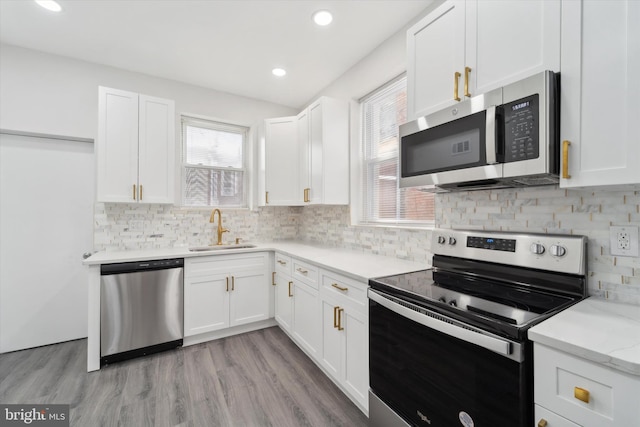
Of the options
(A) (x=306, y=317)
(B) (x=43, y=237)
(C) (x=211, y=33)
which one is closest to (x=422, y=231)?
(A) (x=306, y=317)

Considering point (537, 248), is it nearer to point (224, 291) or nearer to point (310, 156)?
point (310, 156)

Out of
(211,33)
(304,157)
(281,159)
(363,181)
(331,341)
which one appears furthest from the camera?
(281,159)

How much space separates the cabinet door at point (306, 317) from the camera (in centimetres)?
215

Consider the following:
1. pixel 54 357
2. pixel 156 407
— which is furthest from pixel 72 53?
pixel 156 407

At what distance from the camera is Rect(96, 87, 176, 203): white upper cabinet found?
8.30 ft

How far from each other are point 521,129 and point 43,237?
3906 millimetres

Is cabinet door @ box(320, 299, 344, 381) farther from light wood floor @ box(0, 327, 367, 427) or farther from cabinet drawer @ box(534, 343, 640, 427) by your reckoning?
cabinet drawer @ box(534, 343, 640, 427)

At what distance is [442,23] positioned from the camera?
149cm

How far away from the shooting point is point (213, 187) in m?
3.46

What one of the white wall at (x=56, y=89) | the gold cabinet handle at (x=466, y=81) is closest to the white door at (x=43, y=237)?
the white wall at (x=56, y=89)

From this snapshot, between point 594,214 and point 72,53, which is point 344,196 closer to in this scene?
point 594,214

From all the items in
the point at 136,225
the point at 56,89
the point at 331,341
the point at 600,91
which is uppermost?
the point at 56,89

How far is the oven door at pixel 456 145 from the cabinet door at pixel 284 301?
1.56m

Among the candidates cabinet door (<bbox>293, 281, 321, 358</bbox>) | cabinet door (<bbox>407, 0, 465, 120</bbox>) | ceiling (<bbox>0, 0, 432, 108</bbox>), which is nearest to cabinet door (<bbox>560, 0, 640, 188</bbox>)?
cabinet door (<bbox>407, 0, 465, 120</bbox>)
